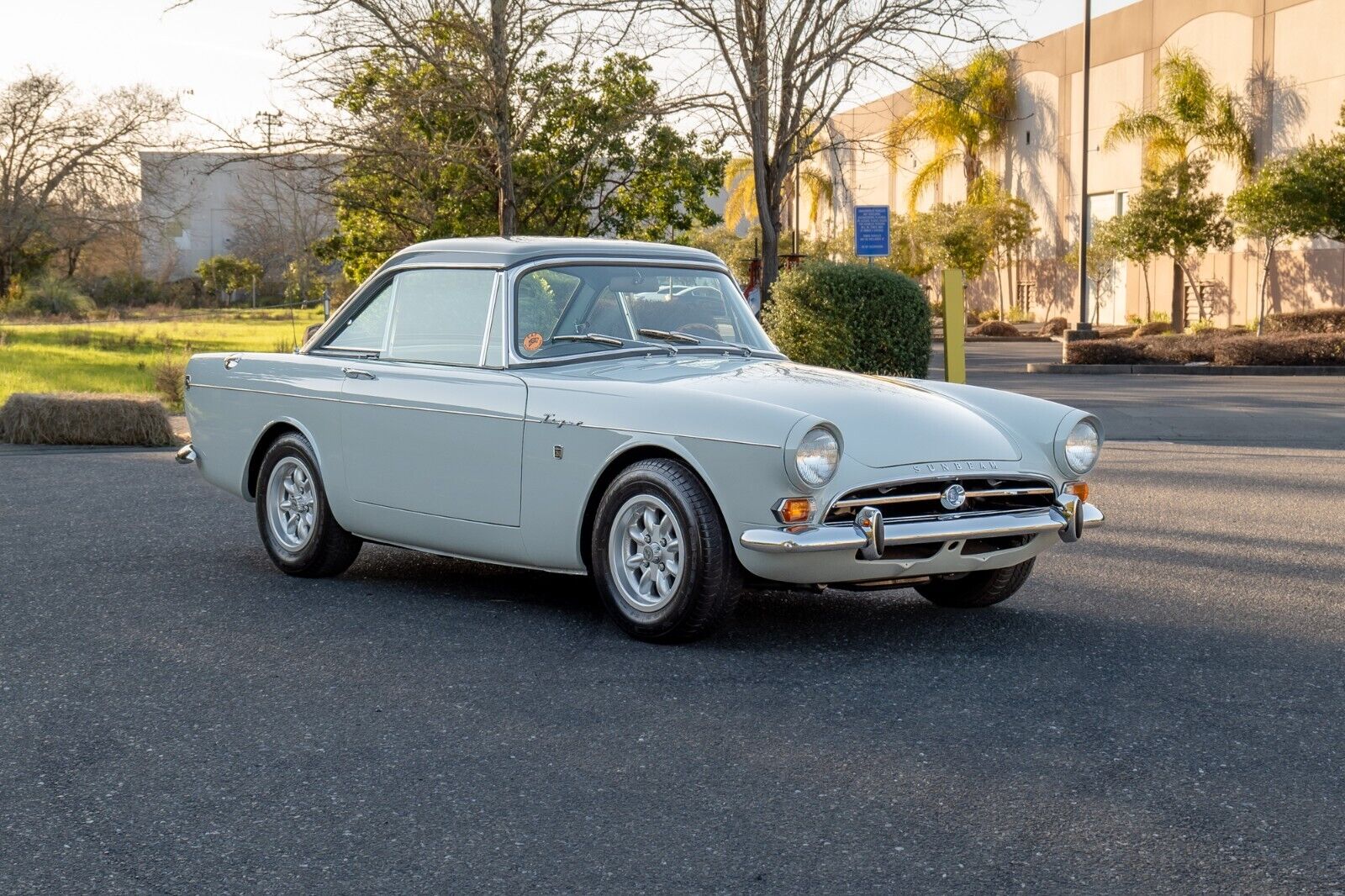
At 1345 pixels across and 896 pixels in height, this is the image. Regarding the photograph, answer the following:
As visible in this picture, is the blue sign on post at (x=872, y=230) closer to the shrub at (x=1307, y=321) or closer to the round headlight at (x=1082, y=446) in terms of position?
the round headlight at (x=1082, y=446)

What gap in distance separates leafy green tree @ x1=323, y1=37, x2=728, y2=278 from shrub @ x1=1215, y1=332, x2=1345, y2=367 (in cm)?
916

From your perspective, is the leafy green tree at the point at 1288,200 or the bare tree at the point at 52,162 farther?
the bare tree at the point at 52,162

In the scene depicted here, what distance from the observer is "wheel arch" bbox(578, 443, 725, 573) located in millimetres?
5836

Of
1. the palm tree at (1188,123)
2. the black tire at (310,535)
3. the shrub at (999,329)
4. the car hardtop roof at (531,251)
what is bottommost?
the black tire at (310,535)

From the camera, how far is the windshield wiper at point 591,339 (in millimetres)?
6910

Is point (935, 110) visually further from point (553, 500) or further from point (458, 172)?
point (553, 500)

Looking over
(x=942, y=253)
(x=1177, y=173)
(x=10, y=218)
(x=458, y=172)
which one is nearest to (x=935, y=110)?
(x=942, y=253)

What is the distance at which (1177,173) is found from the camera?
41469 mm

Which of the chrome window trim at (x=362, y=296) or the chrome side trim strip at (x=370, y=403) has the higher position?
the chrome window trim at (x=362, y=296)

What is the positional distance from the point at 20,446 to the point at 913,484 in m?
11.4

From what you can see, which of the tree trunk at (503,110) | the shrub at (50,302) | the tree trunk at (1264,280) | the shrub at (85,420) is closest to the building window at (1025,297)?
the tree trunk at (1264,280)

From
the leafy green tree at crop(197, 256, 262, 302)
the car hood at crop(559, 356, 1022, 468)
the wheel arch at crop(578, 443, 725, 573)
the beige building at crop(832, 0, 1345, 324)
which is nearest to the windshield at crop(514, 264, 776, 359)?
the car hood at crop(559, 356, 1022, 468)

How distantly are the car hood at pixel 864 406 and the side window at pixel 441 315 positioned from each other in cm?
68

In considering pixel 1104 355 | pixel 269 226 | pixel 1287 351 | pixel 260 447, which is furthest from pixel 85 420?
pixel 269 226
